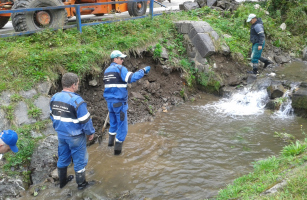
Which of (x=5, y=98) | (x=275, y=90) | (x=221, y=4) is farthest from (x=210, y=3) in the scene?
(x=5, y=98)

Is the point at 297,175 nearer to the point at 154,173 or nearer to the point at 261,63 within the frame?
the point at 154,173

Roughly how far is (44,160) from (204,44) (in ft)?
20.7

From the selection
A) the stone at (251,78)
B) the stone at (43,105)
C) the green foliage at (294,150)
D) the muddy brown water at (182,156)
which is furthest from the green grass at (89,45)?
the green foliage at (294,150)

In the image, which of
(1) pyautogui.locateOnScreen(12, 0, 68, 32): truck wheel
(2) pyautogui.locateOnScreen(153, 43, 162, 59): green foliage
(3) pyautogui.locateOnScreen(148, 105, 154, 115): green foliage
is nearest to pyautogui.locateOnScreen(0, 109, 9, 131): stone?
(1) pyautogui.locateOnScreen(12, 0, 68, 32): truck wheel

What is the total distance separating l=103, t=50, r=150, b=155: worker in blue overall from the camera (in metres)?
5.20

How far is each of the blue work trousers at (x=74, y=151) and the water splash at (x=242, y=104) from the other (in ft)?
14.6

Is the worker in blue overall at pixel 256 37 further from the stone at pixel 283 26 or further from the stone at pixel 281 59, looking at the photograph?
the stone at pixel 283 26

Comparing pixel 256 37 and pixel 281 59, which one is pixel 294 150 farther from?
pixel 281 59

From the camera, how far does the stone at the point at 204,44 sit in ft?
29.6

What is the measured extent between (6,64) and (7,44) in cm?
101

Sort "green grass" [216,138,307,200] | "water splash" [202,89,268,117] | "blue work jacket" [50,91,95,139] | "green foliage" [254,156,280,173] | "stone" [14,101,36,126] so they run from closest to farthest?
1. "green grass" [216,138,307,200]
2. "blue work jacket" [50,91,95,139]
3. "green foliage" [254,156,280,173]
4. "stone" [14,101,36,126]
5. "water splash" [202,89,268,117]

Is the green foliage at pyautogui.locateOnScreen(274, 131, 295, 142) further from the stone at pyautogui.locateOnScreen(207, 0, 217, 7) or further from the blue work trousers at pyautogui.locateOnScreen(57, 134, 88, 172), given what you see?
the stone at pyautogui.locateOnScreen(207, 0, 217, 7)

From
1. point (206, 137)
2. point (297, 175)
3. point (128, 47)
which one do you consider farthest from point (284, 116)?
point (128, 47)

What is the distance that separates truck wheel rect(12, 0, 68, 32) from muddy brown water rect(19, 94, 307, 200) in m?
4.05
